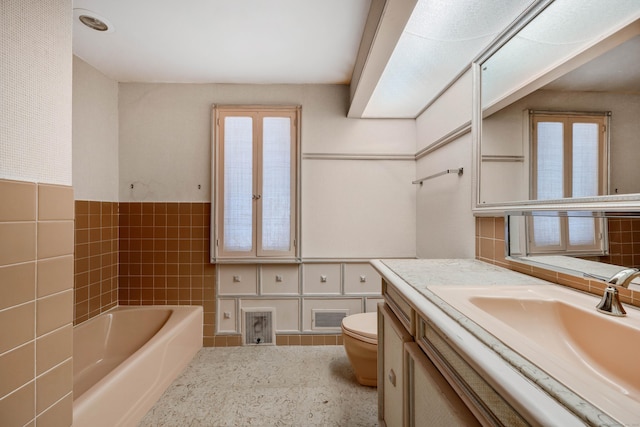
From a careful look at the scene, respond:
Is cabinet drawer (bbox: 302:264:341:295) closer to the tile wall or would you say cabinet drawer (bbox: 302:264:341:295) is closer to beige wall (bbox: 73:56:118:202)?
the tile wall

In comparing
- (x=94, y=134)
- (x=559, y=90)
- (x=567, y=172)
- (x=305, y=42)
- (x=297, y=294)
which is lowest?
(x=297, y=294)

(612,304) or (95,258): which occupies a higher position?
(612,304)

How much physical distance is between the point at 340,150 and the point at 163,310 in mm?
1966

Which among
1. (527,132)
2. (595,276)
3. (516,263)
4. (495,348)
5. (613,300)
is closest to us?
(495,348)

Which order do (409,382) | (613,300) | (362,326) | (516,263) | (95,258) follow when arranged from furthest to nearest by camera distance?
(95,258) → (362,326) → (516,263) → (409,382) → (613,300)

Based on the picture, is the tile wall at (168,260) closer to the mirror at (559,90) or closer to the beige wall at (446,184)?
the beige wall at (446,184)

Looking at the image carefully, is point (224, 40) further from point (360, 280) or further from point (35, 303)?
point (360, 280)

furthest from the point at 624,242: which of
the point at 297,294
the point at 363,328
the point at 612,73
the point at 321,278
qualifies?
the point at 297,294

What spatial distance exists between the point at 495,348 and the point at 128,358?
1.80 metres

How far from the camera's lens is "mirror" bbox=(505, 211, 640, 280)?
2.58 ft

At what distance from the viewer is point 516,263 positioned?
1281 mm

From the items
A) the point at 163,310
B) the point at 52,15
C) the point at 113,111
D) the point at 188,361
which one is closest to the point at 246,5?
the point at 52,15

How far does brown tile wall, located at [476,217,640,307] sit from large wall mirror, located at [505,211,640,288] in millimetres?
14

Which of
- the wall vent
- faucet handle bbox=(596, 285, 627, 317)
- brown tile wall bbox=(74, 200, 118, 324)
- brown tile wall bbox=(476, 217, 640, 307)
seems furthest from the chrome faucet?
brown tile wall bbox=(74, 200, 118, 324)
